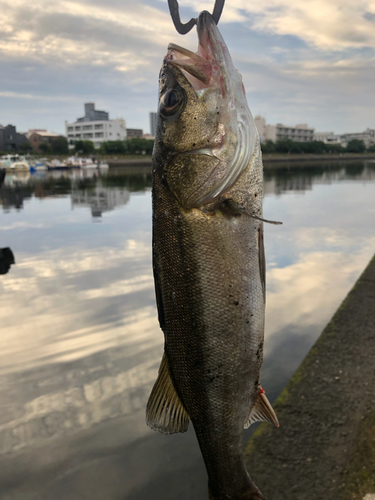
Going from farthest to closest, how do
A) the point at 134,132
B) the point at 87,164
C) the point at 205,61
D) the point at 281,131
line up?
the point at 134,132 → the point at 281,131 → the point at 87,164 → the point at 205,61

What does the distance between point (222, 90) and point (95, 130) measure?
143552mm

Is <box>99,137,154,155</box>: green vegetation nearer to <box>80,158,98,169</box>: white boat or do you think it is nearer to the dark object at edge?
<box>80,158,98,169</box>: white boat

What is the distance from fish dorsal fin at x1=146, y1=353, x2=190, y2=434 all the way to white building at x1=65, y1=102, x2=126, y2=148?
134 meters

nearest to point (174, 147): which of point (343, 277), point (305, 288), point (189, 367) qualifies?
point (189, 367)

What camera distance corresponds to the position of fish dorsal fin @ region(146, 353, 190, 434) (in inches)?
84.1

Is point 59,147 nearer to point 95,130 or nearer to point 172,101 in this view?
point 95,130

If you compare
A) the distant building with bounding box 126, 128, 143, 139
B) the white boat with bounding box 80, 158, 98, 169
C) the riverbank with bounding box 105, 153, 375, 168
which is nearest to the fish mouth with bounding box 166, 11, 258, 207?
the riverbank with bounding box 105, 153, 375, 168

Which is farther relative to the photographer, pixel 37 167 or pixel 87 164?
pixel 87 164

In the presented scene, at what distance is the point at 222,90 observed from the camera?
6.44 ft

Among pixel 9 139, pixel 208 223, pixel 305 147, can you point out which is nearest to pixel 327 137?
pixel 305 147

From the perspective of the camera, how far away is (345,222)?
17.2 meters

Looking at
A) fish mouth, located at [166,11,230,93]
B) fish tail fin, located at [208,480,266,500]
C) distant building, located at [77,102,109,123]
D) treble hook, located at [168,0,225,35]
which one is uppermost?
distant building, located at [77,102,109,123]

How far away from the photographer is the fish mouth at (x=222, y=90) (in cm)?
191

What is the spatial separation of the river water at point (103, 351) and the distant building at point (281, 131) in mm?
122695
